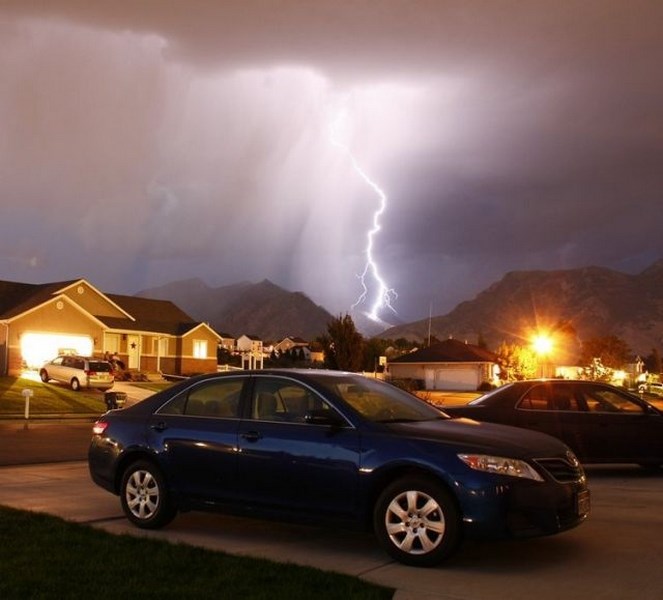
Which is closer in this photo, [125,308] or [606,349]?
[125,308]

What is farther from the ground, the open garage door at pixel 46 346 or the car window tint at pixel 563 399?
the open garage door at pixel 46 346

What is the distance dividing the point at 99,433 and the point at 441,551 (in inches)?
165

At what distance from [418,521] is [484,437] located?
0.94 m

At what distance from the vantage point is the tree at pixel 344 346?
4597 centimetres

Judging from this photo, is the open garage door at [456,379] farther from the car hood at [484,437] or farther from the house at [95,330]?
the car hood at [484,437]

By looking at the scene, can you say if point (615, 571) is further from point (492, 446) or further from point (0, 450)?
point (0, 450)

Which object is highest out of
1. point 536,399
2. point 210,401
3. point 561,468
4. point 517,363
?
point 517,363

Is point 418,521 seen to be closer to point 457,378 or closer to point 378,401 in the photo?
point 378,401

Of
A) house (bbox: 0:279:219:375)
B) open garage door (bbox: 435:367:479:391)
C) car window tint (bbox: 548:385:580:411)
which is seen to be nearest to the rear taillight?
car window tint (bbox: 548:385:580:411)

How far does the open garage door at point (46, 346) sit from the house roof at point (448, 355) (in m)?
28.5

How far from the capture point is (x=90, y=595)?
602 centimetres

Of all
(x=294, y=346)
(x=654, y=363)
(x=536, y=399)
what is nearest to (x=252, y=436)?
(x=536, y=399)

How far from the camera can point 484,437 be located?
763 cm

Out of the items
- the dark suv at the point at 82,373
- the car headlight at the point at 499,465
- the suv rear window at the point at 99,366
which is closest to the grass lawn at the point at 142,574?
the car headlight at the point at 499,465
